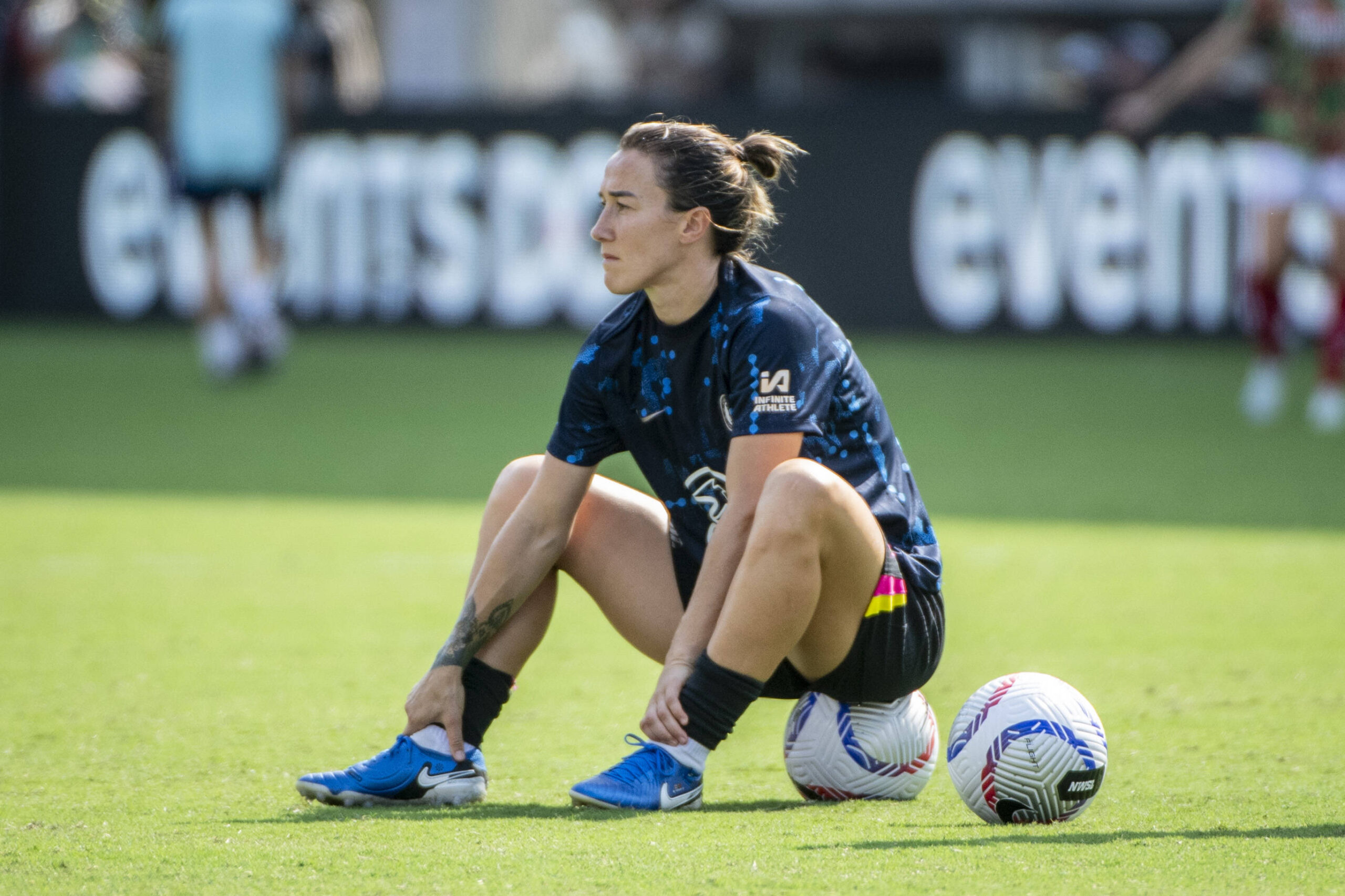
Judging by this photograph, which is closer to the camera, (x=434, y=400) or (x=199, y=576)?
(x=199, y=576)

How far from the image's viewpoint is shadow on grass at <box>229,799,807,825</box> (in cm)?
311

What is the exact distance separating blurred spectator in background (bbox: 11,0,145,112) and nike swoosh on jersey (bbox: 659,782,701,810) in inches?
483

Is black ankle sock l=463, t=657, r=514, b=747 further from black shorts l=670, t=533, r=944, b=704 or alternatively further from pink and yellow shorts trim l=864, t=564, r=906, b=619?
pink and yellow shorts trim l=864, t=564, r=906, b=619

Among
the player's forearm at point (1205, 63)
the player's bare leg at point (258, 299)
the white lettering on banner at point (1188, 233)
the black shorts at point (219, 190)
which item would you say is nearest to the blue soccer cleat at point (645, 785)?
the player's forearm at point (1205, 63)

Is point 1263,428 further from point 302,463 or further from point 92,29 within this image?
point 92,29

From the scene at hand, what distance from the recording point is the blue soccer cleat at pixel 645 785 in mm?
3150

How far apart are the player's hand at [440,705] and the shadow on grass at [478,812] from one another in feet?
0.45

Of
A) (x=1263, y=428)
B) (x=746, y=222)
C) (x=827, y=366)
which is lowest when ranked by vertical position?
(x=1263, y=428)

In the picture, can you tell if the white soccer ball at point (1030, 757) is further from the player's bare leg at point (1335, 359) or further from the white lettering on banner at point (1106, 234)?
the white lettering on banner at point (1106, 234)

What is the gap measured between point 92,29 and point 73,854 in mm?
18063

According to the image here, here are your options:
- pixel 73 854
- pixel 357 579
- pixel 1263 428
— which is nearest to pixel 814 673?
pixel 73 854

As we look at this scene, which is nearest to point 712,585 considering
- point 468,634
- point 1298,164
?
point 468,634

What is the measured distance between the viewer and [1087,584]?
5844 mm

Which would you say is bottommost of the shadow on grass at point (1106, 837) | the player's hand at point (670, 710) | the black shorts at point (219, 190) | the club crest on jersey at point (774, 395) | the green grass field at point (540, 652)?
the green grass field at point (540, 652)
